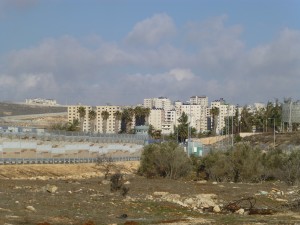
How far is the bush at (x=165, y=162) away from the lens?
6334 centimetres

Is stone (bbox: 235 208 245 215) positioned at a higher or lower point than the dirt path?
higher

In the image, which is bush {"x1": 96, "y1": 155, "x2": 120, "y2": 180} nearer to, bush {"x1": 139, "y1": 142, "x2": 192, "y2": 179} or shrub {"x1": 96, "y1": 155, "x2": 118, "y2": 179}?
shrub {"x1": 96, "y1": 155, "x2": 118, "y2": 179}

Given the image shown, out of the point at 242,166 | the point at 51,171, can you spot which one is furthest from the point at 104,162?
the point at 242,166

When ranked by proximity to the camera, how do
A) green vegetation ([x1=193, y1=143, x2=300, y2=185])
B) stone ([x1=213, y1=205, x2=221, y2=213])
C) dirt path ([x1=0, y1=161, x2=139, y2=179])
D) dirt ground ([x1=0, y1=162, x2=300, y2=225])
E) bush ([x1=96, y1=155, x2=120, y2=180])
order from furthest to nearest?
1. bush ([x1=96, y1=155, x2=120, y2=180])
2. green vegetation ([x1=193, y1=143, x2=300, y2=185])
3. dirt path ([x1=0, y1=161, x2=139, y2=179])
4. stone ([x1=213, y1=205, x2=221, y2=213])
5. dirt ground ([x1=0, y1=162, x2=300, y2=225])

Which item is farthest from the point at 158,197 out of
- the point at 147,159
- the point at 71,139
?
the point at 71,139

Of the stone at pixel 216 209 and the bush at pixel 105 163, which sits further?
the bush at pixel 105 163

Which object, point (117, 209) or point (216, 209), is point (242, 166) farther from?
point (117, 209)

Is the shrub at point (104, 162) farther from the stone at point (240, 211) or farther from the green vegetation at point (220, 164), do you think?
the stone at point (240, 211)

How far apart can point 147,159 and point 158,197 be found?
29.1 m

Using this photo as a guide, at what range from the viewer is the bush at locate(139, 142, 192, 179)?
63.3m

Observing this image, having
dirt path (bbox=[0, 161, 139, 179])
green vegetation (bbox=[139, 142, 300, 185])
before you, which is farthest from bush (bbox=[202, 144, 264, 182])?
dirt path (bbox=[0, 161, 139, 179])

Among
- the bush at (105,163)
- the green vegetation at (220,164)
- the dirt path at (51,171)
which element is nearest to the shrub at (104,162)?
the bush at (105,163)

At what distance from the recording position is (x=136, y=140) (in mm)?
103812

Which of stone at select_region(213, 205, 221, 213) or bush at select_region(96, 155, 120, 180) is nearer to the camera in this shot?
stone at select_region(213, 205, 221, 213)
